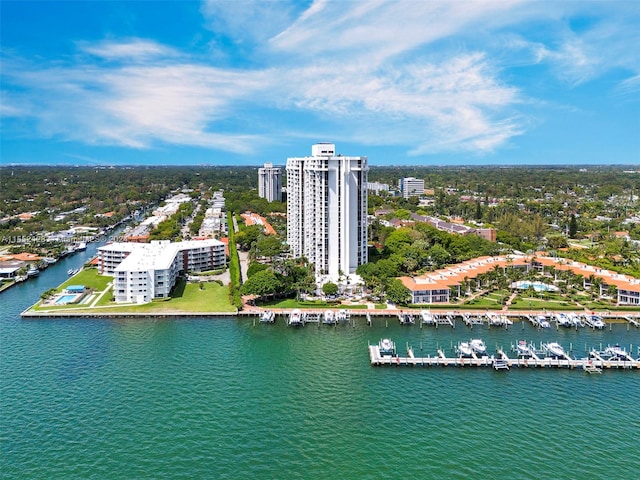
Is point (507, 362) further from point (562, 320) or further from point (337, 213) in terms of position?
point (337, 213)

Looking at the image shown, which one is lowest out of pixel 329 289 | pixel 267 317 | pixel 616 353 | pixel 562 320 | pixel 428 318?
pixel 616 353

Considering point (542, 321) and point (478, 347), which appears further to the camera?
point (542, 321)

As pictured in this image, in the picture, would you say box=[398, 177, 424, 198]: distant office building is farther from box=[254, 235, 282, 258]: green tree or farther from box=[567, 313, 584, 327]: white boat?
box=[567, 313, 584, 327]: white boat

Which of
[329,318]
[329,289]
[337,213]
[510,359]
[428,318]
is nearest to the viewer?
[510,359]

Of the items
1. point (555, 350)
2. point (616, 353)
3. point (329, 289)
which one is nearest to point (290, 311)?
point (329, 289)

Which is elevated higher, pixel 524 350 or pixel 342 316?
pixel 342 316

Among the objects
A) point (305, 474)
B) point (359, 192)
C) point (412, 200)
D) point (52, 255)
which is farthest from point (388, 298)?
point (412, 200)

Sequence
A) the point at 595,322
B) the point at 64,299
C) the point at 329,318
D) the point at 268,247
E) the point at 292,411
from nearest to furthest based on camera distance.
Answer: the point at 292,411 → the point at 595,322 → the point at 329,318 → the point at 64,299 → the point at 268,247

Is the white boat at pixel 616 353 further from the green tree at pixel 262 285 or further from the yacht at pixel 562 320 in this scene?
the green tree at pixel 262 285

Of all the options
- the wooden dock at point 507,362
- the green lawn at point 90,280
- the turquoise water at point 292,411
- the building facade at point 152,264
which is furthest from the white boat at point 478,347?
the green lawn at point 90,280
